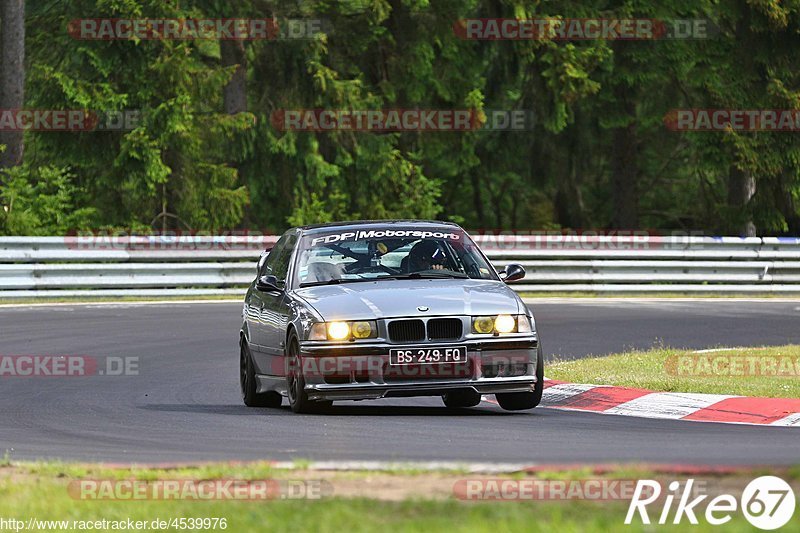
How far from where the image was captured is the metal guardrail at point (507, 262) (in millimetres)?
25641

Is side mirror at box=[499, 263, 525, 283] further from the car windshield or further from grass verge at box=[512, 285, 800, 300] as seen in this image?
grass verge at box=[512, 285, 800, 300]

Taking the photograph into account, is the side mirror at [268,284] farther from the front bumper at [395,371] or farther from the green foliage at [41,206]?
the green foliage at [41,206]

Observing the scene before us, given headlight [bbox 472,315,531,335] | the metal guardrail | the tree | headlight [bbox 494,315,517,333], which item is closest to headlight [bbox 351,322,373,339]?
headlight [bbox 472,315,531,335]

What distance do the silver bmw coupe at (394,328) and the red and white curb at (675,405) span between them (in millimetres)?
920

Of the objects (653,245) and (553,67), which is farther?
(553,67)

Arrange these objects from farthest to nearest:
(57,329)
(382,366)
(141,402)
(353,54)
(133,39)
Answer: (353,54)
(133,39)
(57,329)
(141,402)
(382,366)

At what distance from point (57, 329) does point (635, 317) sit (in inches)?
328

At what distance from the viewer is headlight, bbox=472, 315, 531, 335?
11711mm

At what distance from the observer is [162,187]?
32.7m

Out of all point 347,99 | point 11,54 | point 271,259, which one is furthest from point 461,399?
point 347,99

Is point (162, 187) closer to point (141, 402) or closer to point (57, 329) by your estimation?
point (57, 329)

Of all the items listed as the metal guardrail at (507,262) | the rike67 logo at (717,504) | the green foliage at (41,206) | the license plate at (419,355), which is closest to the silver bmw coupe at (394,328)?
the license plate at (419,355)

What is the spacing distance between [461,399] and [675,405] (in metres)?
1.78

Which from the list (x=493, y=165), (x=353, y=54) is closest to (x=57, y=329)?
(x=353, y=54)
